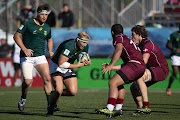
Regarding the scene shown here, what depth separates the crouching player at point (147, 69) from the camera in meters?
9.33

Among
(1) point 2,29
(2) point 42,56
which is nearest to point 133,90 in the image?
(2) point 42,56

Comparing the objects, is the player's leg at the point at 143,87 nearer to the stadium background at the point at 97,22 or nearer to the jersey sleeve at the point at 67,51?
the jersey sleeve at the point at 67,51

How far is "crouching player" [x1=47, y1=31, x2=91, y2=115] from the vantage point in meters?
8.59

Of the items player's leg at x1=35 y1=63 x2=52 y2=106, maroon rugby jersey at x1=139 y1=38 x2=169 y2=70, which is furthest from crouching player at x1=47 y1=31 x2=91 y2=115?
maroon rugby jersey at x1=139 y1=38 x2=169 y2=70

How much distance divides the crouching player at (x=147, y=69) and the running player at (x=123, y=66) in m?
0.83

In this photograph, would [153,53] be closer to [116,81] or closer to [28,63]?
[116,81]

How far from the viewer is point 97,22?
23.1 meters

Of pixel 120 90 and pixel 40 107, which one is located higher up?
pixel 120 90

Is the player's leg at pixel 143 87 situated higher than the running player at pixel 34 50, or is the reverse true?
the running player at pixel 34 50

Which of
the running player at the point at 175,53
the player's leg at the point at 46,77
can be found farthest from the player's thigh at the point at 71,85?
the running player at the point at 175,53

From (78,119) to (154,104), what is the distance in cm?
409

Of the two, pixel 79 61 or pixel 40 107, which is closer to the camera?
pixel 79 61

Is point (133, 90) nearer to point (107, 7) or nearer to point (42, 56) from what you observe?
point (42, 56)

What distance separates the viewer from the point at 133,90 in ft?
31.2
